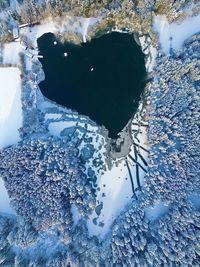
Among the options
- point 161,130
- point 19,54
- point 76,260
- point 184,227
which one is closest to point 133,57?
point 161,130

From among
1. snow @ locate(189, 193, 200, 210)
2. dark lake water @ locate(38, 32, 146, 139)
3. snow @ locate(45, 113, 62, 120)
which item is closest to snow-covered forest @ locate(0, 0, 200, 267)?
snow @ locate(45, 113, 62, 120)

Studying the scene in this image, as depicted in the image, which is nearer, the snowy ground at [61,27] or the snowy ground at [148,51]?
the snowy ground at [61,27]

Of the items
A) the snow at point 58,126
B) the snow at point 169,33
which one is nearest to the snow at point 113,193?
the snow at point 58,126

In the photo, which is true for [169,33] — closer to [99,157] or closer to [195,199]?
[99,157]

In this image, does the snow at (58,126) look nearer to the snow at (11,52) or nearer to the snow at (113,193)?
the snow at (113,193)

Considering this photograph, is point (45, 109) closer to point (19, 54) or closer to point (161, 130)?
point (19, 54)

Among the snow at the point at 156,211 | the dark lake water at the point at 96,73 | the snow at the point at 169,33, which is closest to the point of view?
the snow at the point at 156,211
